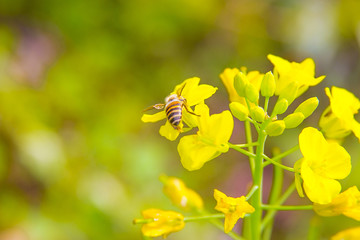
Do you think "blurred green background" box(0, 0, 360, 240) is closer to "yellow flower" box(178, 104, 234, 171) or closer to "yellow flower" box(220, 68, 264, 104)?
"yellow flower" box(220, 68, 264, 104)

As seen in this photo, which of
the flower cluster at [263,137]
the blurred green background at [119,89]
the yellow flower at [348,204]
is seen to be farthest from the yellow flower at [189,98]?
the blurred green background at [119,89]

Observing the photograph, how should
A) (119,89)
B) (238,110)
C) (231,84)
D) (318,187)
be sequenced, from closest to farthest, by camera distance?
1. (318,187)
2. (238,110)
3. (231,84)
4. (119,89)

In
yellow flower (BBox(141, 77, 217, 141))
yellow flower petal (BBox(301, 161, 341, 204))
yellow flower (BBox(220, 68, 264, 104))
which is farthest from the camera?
yellow flower (BBox(220, 68, 264, 104))

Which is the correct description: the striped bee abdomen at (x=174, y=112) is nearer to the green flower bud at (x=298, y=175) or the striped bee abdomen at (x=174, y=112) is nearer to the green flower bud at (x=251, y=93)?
the green flower bud at (x=251, y=93)

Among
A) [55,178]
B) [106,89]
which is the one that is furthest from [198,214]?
[106,89]

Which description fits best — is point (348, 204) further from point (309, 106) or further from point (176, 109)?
point (176, 109)

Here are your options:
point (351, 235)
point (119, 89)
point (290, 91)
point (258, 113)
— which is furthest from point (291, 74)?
point (119, 89)

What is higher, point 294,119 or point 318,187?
point 294,119

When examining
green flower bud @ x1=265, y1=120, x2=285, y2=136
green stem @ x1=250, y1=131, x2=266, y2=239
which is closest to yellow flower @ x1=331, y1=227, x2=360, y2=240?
green stem @ x1=250, y1=131, x2=266, y2=239
